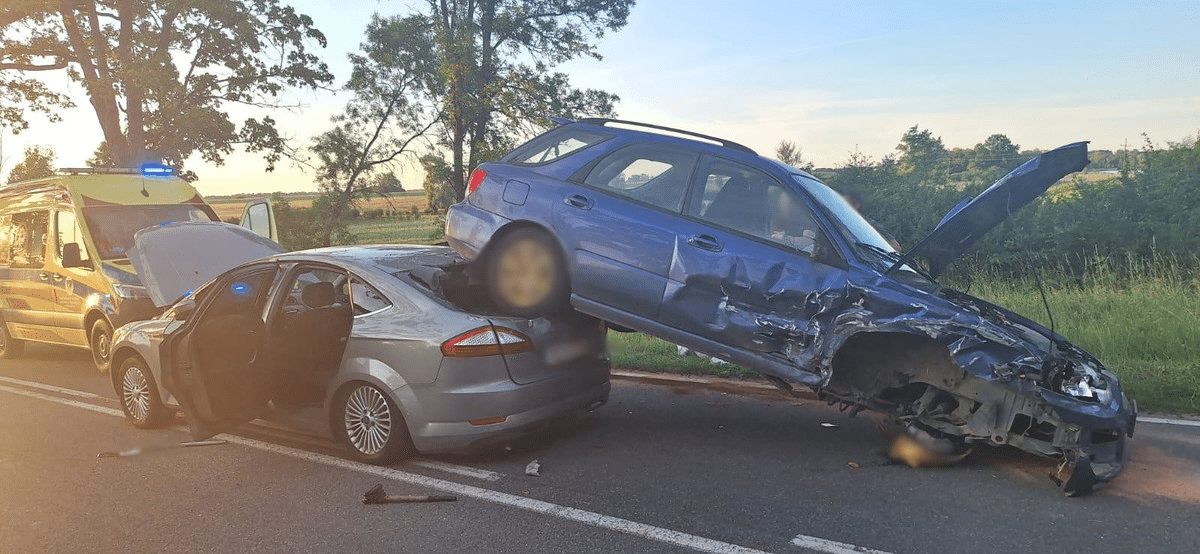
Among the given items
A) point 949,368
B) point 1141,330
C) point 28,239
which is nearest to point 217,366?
point 949,368

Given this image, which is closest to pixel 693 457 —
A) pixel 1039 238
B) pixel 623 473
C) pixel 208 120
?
pixel 623 473

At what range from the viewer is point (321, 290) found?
211 inches

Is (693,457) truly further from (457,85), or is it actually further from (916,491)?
(457,85)

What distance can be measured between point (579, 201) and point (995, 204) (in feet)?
8.42

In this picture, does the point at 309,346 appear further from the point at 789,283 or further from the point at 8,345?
the point at 8,345

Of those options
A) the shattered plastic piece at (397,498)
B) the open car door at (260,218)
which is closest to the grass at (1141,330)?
the shattered plastic piece at (397,498)

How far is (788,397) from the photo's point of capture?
6.72 meters

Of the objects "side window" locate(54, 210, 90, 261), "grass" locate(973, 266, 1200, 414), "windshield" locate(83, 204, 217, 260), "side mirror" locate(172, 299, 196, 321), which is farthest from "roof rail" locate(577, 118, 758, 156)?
"side window" locate(54, 210, 90, 261)

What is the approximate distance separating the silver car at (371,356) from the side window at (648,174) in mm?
919

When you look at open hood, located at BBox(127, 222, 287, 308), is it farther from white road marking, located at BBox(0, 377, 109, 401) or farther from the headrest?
the headrest

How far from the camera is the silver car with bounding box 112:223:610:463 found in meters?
4.81

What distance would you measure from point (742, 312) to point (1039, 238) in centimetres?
1684

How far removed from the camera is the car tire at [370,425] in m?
4.98

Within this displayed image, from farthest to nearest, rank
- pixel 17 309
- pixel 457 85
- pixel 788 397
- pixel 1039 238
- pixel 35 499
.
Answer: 1. pixel 457 85
2. pixel 1039 238
3. pixel 17 309
4. pixel 788 397
5. pixel 35 499
